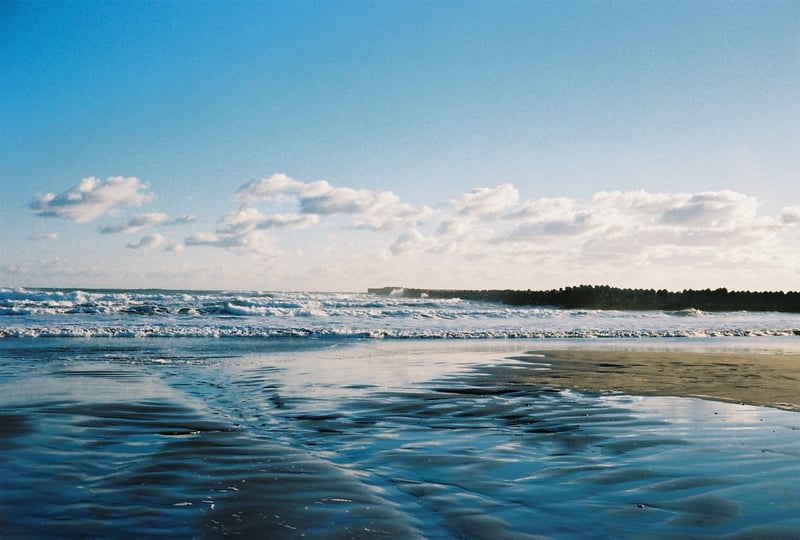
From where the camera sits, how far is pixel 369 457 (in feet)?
16.1

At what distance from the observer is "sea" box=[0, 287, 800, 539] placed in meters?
3.36

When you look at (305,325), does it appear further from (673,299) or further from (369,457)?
(673,299)

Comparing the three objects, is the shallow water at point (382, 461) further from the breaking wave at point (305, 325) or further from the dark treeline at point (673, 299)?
the dark treeline at point (673, 299)

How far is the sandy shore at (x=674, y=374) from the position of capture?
28.2 feet

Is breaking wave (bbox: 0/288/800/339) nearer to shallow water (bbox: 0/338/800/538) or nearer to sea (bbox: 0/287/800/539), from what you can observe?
sea (bbox: 0/287/800/539)

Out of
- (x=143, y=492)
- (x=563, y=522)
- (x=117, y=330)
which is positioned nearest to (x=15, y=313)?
(x=117, y=330)

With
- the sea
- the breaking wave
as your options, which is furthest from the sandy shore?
the breaking wave

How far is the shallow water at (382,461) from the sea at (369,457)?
18 millimetres

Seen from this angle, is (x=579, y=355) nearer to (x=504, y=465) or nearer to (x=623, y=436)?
(x=623, y=436)

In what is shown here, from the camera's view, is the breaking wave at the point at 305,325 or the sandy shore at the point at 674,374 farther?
the breaking wave at the point at 305,325

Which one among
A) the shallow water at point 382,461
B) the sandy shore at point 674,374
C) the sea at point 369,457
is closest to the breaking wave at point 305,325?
the sandy shore at point 674,374

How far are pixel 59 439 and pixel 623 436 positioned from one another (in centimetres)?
494

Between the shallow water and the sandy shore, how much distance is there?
100 centimetres

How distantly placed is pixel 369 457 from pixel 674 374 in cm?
775
